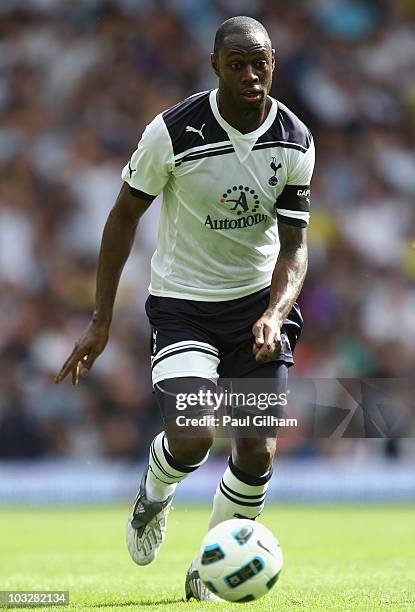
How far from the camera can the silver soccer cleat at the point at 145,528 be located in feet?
20.1

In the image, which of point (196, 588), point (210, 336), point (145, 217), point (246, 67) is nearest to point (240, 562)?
point (196, 588)

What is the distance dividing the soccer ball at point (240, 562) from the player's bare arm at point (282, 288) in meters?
0.82

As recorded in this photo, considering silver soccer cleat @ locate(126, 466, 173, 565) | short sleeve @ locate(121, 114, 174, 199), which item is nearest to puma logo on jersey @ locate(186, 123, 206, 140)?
short sleeve @ locate(121, 114, 174, 199)

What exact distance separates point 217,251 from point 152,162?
1.93ft

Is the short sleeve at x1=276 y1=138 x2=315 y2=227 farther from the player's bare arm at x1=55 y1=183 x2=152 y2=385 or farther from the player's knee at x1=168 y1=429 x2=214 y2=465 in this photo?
the player's knee at x1=168 y1=429 x2=214 y2=465

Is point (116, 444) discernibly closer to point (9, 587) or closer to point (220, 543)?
point (9, 587)

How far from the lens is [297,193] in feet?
19.2

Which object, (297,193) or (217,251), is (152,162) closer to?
(217,251)

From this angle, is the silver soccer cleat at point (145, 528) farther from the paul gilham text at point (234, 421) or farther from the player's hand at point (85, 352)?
the player's hand at point (85, 352)

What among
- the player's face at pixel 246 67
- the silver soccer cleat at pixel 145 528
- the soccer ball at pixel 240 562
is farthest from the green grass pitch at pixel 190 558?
the player's face at pixel 246 67

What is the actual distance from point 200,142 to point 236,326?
3.17ft

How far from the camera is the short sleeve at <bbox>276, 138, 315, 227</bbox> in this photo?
5801mm

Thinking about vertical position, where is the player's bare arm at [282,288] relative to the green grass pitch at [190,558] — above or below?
above

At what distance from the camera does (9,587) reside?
626 centimetres
